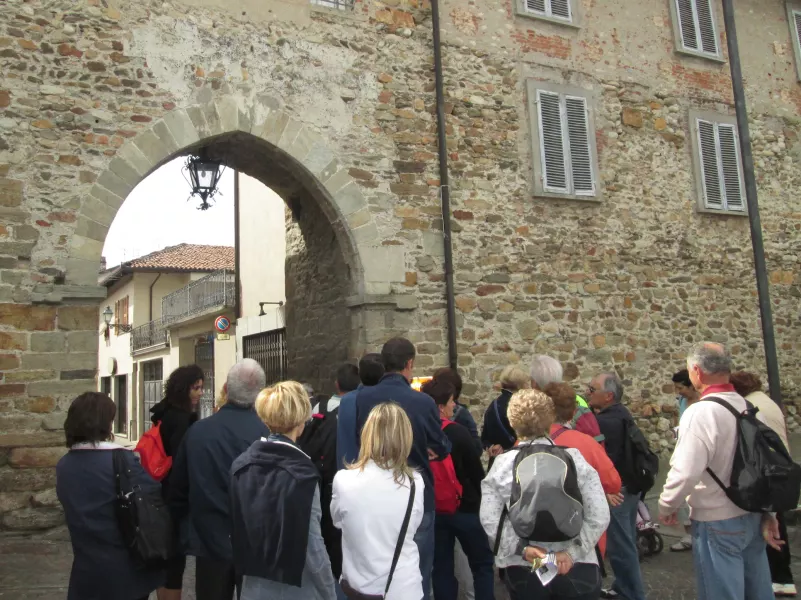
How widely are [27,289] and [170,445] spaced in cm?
363

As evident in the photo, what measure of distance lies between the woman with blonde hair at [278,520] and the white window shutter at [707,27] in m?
10.5

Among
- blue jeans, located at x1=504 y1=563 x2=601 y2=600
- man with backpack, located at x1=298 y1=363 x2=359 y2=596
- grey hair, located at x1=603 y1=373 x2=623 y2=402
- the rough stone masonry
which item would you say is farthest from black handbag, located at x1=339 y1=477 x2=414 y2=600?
the rough stone masonry

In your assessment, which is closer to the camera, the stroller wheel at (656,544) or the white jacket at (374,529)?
the white jacket at (374,529)

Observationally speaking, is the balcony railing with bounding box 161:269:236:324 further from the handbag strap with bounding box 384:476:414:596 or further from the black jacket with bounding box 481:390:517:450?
the handbag strap with bounding box 384:476:414:596

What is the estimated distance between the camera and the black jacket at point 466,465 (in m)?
4.25

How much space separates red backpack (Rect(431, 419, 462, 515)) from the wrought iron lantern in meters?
5.86

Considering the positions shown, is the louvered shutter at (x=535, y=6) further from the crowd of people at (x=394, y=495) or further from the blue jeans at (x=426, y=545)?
the blue jeans at (x=426, y=545)

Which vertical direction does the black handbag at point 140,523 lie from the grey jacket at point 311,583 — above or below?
above

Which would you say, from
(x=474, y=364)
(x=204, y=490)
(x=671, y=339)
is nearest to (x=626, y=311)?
(x=671, y=339)

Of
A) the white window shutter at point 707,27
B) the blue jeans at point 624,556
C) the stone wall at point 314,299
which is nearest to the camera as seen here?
the blue jeans at point 624,556

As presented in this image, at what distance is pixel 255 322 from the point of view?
1289 centimetres

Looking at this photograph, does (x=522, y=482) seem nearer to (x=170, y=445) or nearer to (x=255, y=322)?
(x=170, y=445)

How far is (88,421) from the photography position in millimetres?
3299

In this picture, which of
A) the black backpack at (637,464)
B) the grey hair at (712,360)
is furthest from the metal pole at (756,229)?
the grey hair at (712,360)
